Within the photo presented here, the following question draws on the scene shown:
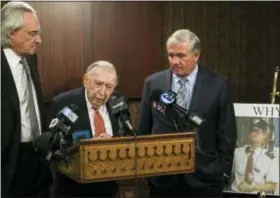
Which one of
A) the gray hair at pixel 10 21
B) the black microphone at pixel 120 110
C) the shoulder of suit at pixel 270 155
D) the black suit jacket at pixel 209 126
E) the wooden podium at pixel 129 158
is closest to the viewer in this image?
the wooden podium at pixel 129 158

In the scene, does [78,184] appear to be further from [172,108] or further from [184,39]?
[184,39]

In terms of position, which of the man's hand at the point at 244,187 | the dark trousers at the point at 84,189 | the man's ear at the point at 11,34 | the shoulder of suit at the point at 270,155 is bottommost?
the man's hand at the point at 244,187

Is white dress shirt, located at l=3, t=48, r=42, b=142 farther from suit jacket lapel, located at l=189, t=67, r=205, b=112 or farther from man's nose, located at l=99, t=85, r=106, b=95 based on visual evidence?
suit jacket lapel, located at l=189, t=67, r=205, b=112

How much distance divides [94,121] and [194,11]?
63.2 inches

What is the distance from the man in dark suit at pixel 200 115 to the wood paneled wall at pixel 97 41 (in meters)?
1.17

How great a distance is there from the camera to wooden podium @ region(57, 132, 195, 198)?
65.4 inches

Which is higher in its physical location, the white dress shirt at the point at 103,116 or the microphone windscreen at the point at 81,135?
the white dress shirt at the point at 103,116

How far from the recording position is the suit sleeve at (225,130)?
85.7 inches

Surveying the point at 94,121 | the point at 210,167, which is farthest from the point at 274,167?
the point at 94,121

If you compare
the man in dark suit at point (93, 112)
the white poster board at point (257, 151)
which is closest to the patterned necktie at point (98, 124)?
the man in dark suit at point (93, 112)

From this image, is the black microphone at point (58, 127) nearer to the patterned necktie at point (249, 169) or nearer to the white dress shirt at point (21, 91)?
the white dress shirt at point (21, 91)

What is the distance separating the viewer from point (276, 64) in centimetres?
344

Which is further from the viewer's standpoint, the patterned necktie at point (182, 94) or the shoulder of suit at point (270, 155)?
the shoulder of suit at point (270, 155)

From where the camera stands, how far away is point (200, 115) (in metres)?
2.13
